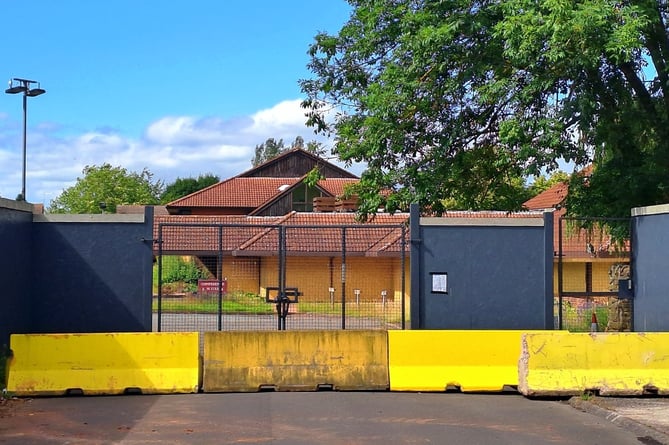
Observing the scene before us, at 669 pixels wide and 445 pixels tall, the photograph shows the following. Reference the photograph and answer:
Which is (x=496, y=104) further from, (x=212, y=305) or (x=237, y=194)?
(x=237, y=194)

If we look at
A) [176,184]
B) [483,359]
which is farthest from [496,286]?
[176,184]

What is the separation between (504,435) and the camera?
9.06 metres

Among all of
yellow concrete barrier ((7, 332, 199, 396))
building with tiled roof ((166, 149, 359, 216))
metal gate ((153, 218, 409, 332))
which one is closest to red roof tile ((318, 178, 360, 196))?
building with tiled roof ((166, 149, 359, 216))

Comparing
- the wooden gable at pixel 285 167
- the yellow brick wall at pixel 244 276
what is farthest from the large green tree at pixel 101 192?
the yellow brick wall at pixel 244 276

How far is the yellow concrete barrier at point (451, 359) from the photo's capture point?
12.1m

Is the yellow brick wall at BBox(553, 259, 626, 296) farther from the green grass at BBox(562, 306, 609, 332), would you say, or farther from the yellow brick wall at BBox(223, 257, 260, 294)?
the yellow brick wall at BBox(223, 257, 260, 294)

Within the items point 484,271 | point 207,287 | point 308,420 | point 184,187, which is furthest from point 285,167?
point 308,420

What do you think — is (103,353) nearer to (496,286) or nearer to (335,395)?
(335,395)

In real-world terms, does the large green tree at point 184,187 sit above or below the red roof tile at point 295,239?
above

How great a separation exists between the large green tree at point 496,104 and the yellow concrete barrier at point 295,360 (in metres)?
5.60

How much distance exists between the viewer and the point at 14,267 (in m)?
13.0

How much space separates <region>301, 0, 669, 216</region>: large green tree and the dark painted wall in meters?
5.54

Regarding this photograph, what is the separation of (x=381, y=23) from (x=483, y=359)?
355 inches

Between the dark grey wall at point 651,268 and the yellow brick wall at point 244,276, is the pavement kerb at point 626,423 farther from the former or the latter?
the yellow brick wall at point 244,276
